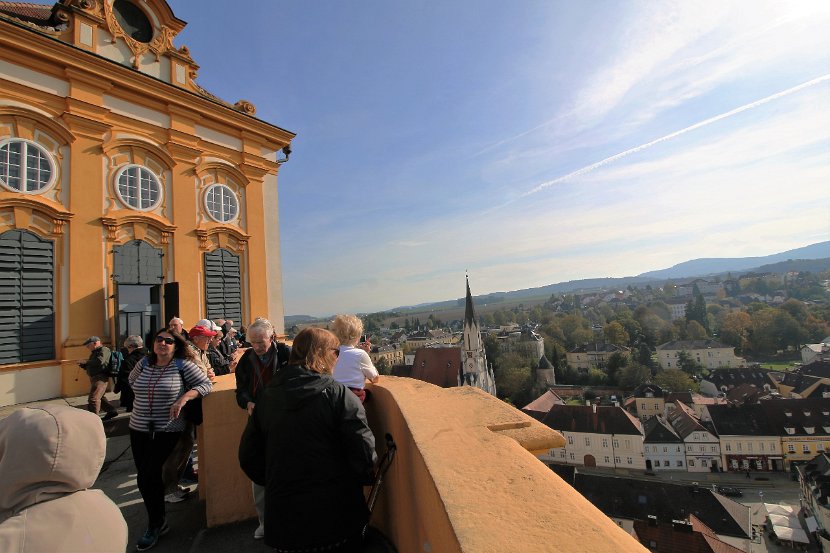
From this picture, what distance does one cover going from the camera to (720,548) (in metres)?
24.8

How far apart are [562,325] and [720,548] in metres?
115

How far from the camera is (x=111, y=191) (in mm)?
9648

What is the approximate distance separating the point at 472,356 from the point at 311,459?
66.4 m

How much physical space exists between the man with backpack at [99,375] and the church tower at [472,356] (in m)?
60.3

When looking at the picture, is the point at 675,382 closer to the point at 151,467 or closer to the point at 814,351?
the point at 814,351

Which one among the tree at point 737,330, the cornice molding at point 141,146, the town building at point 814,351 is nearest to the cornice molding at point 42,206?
the cornice molding at point 141,146

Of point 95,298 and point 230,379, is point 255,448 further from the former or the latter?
point 95,298

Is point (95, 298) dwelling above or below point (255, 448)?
above

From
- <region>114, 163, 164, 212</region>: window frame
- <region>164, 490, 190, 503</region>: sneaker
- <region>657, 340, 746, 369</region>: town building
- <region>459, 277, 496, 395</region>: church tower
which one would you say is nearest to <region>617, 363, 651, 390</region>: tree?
<region>657, 340, 746, 369</region>: town building

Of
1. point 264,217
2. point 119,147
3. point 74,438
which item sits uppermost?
point 119,147

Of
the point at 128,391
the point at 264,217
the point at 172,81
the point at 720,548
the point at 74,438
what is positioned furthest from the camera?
the point at 720,548

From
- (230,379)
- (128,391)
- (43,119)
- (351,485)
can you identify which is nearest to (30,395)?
(128,391)

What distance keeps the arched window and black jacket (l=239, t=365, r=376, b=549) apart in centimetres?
888

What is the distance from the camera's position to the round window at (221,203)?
38.1ft
